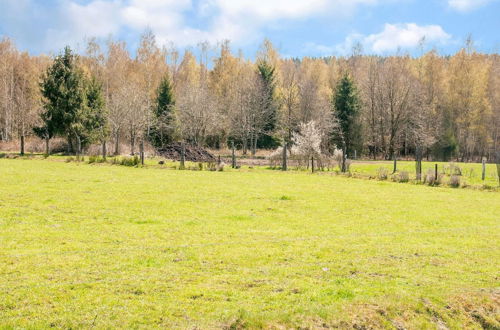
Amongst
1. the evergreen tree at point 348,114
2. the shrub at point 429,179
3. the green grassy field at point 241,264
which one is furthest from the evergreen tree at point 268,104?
the green grassy field at point 241,264

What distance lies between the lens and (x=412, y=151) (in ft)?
224

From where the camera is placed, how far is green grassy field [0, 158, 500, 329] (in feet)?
18.9

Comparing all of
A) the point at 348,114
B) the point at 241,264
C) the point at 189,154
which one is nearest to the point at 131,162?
the point at 189,154

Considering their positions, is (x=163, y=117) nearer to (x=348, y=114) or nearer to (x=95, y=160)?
(x=95, y=160)

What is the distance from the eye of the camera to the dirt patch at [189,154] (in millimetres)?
42097

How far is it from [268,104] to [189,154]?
23597 mm

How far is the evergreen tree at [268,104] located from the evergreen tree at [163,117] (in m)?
12.6

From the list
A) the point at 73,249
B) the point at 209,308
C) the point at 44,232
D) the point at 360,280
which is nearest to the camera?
the point at 209,308

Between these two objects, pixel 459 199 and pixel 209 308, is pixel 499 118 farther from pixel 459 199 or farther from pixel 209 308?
pixel 209 308

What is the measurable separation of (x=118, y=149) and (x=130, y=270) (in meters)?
41.7

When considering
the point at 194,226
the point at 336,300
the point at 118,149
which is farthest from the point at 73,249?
the point at 118,149

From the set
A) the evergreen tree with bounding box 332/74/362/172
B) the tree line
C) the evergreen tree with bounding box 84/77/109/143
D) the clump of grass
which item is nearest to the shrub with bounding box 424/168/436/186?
the clump of grass

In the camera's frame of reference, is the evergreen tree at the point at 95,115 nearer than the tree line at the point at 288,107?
Yes

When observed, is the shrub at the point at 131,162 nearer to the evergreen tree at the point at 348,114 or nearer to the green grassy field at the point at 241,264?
the green grassy field at the point at 241,264
